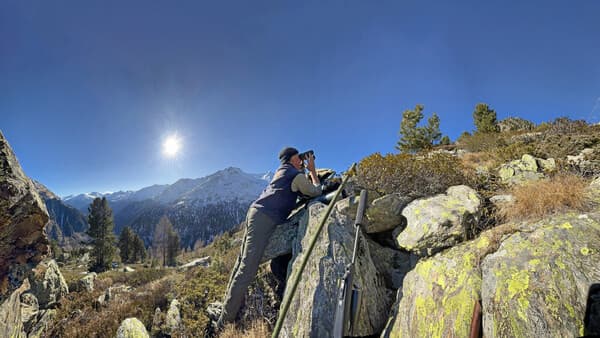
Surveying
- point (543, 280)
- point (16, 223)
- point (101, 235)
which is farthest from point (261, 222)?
point (101, 235)

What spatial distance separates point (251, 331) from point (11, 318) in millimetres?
6787

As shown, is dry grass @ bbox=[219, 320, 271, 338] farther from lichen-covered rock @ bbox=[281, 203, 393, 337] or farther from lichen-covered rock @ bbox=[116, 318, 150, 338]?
lichen-covered rock @ bbox=[116, 318, 150, 338]

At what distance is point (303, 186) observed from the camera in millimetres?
5348

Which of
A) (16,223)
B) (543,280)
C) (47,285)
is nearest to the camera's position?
(543,280)

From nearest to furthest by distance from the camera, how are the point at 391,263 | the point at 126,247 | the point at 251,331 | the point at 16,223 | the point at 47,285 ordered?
the point at 251,331, the point at 391,263, the point at 16,223, the point at 47,285, the point at 126,247

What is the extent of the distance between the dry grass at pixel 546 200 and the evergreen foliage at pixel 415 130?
28.5 m

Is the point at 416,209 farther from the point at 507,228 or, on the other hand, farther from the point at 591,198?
the point at 591,198

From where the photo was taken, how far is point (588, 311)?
2.34 m

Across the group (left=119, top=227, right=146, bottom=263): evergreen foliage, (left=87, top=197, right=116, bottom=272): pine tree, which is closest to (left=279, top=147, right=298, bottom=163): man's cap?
(left=87, top=197, right=116, bottom=272): pine tree

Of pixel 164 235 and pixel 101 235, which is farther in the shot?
pixel 164 235

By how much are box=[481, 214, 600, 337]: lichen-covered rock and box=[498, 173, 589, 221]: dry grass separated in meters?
0.52

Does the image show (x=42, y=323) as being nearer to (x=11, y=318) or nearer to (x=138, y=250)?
(x=11, y=318)

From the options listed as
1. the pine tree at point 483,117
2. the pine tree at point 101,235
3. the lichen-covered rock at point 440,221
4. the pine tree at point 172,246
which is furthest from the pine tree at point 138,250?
the pine tree at point 483,117

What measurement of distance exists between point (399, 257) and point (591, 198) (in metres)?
2.94
